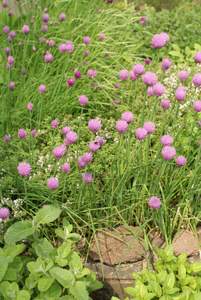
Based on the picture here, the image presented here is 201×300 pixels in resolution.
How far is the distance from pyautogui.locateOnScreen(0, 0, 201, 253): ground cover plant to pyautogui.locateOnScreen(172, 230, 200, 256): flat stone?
0.04 meters

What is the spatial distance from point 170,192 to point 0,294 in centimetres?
91

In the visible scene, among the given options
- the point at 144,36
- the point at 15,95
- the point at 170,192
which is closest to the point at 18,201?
the point at 170,192

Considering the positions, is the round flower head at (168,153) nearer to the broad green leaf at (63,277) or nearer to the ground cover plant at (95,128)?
the ground cover plant at (95,128)

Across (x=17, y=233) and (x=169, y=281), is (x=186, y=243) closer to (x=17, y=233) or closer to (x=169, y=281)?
(x=169, y=281)

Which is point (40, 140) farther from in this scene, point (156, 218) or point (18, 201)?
point (156, 218)

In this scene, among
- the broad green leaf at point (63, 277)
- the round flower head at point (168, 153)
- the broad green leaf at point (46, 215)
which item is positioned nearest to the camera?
the broad green leaf at point (63, 277)

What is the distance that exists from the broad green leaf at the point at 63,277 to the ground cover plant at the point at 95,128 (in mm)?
334

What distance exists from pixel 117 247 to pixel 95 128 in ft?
1.83

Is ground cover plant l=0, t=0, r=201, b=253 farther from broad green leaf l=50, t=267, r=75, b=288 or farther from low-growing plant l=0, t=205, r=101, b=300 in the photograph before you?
broad green leaf l=50, t=267, r=75, b=288

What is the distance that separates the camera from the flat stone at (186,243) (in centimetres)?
220

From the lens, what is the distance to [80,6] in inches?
147

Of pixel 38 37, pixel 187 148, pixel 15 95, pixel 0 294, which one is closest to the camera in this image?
pixel 0 294

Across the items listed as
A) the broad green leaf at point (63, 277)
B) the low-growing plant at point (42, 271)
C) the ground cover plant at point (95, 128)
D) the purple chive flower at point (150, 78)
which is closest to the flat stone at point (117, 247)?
the ground cover plant at point (95, 128)

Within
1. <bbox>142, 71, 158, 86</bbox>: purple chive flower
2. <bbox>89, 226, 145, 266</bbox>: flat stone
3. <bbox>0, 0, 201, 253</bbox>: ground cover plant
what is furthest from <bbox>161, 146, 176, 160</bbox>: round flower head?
<bbox>89, 226, 145, 266</bbox>: flat stone
